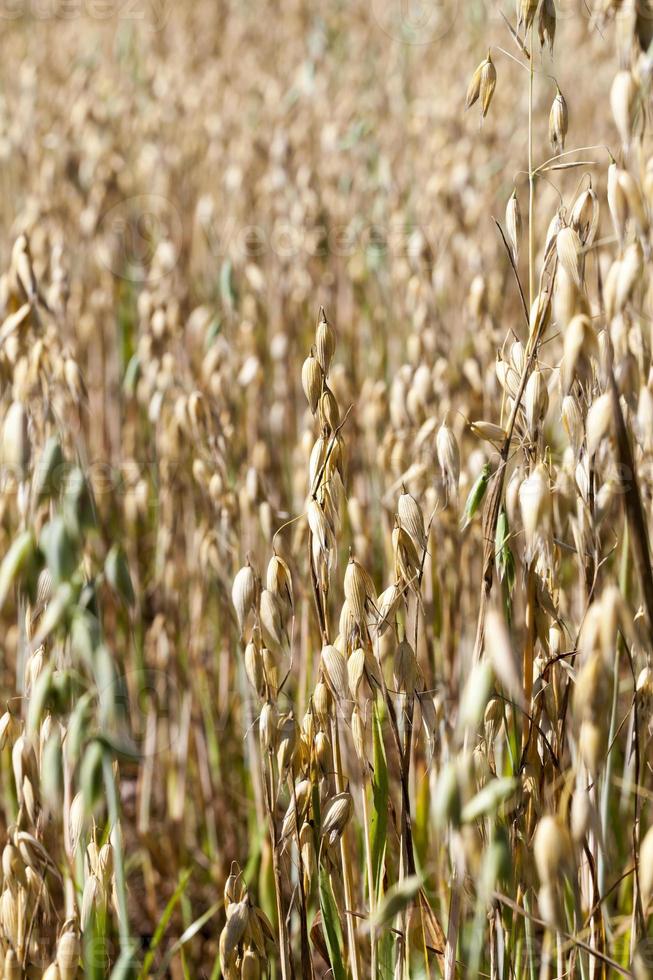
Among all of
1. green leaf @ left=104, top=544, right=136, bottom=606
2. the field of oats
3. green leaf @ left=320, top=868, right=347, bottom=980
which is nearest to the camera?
the field of oats

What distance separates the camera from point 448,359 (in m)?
1.29

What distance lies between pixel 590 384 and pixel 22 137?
183cm

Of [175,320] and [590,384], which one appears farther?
[175,320]

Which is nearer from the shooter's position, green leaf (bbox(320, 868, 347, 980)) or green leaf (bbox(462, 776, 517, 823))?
green leaf (bbox(462, 776, 517, 823))

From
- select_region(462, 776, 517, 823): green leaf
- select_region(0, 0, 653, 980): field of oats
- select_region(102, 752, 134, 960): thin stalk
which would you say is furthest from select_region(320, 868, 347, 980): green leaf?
select_region(462, 776, 517, 823): green leaf

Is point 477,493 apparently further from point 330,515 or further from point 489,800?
point 489,800

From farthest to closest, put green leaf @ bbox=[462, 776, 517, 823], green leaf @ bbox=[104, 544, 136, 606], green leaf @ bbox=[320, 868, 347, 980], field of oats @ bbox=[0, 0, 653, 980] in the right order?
green leaf @ bbox=[104, 544, 136, 606], green leaf @ bbox=[320, 868, 347, 980], field of oats @ bbox=[0, 0, 653, 980], green leaf @ bbox=[462, 776, 517, 823]

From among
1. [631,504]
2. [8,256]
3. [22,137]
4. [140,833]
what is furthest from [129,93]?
[631,504]

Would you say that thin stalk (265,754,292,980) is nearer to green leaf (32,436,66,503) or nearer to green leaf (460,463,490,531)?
green leaf (460,463,490,531)

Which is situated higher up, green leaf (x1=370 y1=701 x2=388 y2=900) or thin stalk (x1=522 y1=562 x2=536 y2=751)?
thin stalk (x1=522 y1=562 x2=536 y2=751)

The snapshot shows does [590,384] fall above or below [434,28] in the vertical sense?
below

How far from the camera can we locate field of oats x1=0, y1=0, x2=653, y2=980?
570 millimetres

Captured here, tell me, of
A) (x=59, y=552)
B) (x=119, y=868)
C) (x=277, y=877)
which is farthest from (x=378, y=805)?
(x=59, y=552)

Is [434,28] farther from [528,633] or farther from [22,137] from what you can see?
[528,633]
